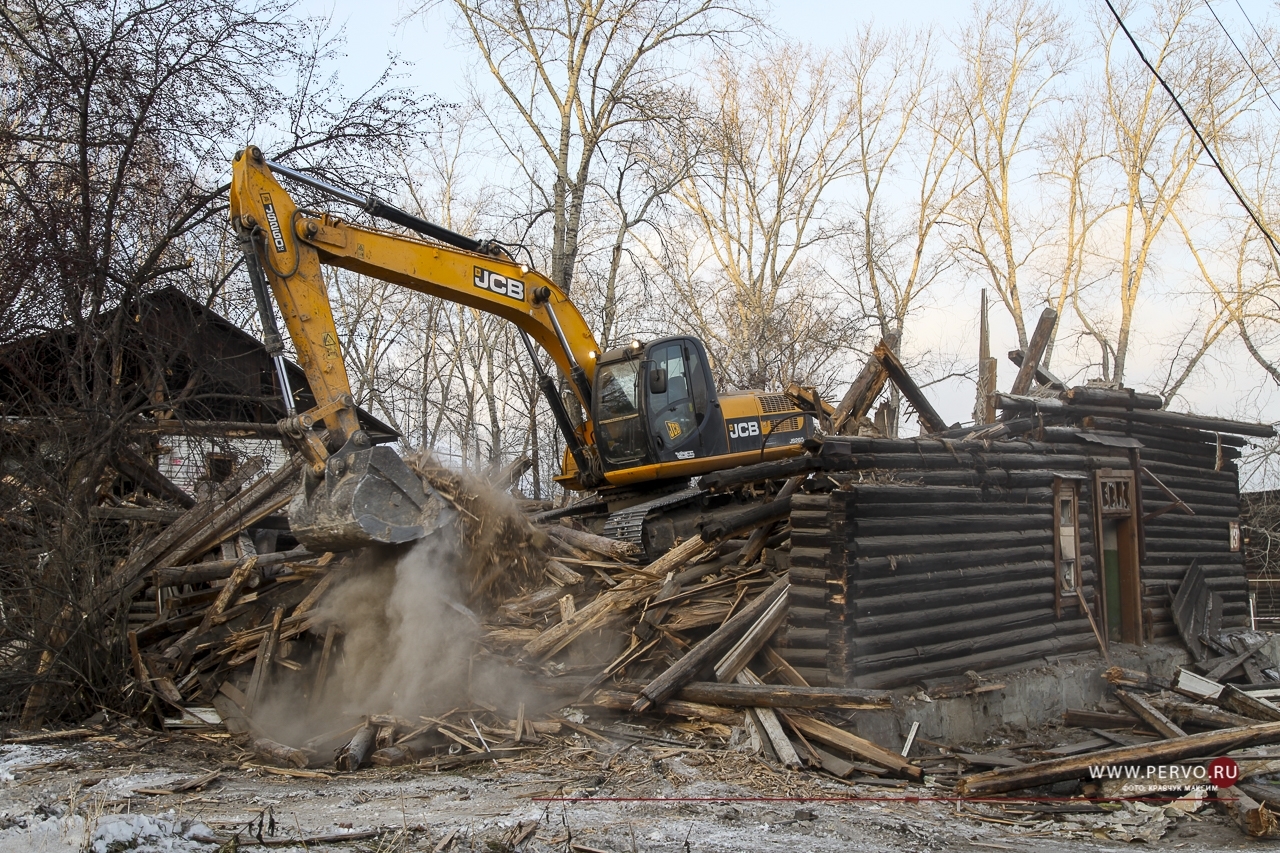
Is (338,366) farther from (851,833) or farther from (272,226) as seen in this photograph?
(851,833)

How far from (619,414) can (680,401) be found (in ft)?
2.55

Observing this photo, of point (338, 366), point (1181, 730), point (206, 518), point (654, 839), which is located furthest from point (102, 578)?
point (1181, 730)

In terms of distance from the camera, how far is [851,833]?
6805 mm

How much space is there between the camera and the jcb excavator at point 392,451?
9.01 metres

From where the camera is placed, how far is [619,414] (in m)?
12.7

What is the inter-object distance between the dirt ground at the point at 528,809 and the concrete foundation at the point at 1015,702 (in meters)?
1.00

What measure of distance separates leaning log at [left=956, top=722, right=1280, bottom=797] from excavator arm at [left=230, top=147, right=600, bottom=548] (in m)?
5.23

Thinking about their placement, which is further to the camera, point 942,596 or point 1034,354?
point 1034,354

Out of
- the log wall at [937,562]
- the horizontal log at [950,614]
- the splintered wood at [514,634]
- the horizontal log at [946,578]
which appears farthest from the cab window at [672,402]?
the horizontal log at [950,614]

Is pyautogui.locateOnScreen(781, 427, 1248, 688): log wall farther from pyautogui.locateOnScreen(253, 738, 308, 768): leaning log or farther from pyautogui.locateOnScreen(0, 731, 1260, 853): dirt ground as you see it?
pyautogui.locateOnScreen(253, 738, 308, 768): leaning log

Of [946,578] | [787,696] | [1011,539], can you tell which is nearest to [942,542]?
[946,578]

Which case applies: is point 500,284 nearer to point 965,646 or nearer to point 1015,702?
point 965,646

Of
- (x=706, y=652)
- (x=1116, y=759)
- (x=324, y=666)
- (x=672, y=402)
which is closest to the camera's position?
(x=1116, y=759)

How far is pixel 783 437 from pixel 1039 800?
667 centimetres
